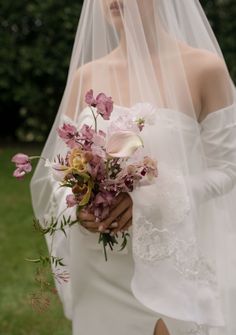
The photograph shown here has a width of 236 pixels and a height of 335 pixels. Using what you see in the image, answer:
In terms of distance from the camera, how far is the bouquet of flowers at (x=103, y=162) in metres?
2.04

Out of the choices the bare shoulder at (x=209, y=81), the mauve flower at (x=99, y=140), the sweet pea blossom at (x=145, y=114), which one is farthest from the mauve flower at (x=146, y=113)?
the bare shoulder at (x=209, y=81)

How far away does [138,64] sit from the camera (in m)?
2.33

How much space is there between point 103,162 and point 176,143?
28 cm

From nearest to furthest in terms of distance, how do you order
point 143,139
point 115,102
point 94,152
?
point 94,152
point 143,139
point 115,102

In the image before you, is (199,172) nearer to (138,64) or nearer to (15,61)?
(138,64)

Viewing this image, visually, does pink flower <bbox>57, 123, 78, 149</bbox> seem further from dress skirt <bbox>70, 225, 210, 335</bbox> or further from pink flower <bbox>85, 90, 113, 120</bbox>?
dress skirt <bbox>70, 225, 210, 335</bbox>

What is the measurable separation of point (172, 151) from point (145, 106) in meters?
0.17

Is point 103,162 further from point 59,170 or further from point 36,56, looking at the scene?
point 36,56

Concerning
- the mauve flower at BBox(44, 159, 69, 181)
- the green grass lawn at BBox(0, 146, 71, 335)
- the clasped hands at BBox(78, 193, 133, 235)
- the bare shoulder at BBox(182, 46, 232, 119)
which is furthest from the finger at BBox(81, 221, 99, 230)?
the green grass lawn at BBox(0, 146, 71, 335)

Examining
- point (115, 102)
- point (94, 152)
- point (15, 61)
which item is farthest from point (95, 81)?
point (15, 61)

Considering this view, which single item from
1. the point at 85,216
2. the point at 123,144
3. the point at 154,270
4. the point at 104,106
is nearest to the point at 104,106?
the point at 104,106

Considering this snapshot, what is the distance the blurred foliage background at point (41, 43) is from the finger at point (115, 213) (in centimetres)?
866

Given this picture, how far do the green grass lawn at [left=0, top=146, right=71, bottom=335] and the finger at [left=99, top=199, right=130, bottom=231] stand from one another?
791 millimetres

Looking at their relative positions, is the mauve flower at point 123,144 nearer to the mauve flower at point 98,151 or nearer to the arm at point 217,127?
the mauve flower at point 98,151
